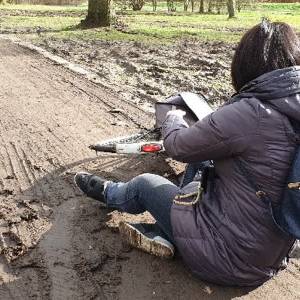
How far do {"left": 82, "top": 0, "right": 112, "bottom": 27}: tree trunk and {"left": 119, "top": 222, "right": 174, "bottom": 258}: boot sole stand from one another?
39.5 feet

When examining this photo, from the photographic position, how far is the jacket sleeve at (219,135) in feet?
8.93

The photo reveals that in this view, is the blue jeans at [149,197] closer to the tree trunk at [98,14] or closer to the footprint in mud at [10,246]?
the footprint in mud at [10,246]

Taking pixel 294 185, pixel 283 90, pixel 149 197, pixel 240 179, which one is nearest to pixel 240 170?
pixel 240 179

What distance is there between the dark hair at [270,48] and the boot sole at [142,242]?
1.18 meters

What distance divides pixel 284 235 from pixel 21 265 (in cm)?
154

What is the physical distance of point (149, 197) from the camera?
3.46 metres

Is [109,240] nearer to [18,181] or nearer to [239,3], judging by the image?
[18,181]

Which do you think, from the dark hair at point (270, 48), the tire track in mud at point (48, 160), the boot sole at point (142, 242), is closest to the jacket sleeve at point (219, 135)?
the dark hair at point (270, 48)

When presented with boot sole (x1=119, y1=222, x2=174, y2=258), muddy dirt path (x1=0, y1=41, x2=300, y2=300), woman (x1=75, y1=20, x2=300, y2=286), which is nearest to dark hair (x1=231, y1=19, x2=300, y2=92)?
woman (x1=75, y1=20, x2=300, y2=286)

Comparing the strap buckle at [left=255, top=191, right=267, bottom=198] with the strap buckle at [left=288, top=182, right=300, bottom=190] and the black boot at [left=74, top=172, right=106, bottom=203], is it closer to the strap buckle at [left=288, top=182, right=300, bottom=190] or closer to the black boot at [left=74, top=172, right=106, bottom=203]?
the strap buckle at [left=288, top=182, right=300, bottom=190]

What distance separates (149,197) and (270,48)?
1.21m

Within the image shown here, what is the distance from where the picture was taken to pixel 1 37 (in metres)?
12.8

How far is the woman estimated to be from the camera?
2703mm

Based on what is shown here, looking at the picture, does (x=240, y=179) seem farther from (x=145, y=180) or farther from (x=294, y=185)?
(x=145, y=180)
